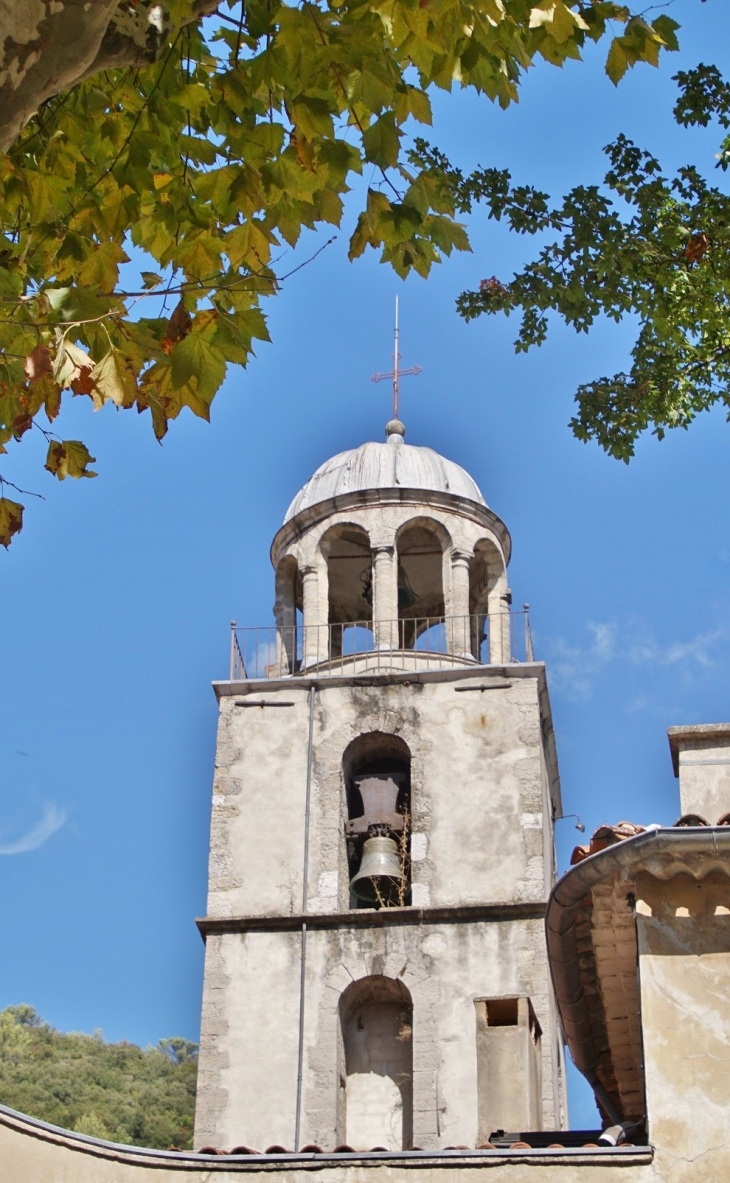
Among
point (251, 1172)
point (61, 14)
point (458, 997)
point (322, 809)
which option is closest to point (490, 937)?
point (458, 997)

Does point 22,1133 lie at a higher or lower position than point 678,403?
lower

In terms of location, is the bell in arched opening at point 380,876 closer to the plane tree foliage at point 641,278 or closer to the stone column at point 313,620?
the stone column at point 313,620

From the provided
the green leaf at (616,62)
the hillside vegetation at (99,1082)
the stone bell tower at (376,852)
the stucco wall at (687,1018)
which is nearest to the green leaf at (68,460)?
the green leaf at (616,62)

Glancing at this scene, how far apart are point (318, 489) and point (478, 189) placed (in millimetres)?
14434

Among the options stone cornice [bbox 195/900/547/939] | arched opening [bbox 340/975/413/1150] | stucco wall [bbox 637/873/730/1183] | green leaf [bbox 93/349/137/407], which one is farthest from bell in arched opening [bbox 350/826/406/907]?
green leaf [bbox 93/349/137/407]

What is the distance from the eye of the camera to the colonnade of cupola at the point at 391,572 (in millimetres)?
23641

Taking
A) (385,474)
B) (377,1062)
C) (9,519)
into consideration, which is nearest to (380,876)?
(377,1062)

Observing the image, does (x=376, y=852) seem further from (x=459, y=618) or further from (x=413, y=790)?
(x=459, y=618)

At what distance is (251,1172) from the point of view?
1060 cm

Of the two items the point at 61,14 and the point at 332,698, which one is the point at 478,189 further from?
the point at 332,698

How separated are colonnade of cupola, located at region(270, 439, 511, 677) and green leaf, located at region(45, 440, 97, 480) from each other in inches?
618

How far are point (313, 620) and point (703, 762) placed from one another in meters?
10.2

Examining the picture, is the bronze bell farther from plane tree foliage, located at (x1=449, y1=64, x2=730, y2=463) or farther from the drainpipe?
plane tree foliage, located at (x1=449, y1=64, x2=730, y2=463)

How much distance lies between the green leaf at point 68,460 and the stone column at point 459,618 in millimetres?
16040
